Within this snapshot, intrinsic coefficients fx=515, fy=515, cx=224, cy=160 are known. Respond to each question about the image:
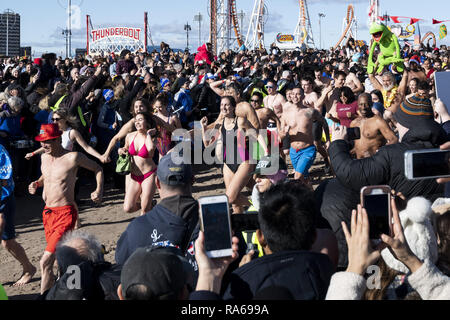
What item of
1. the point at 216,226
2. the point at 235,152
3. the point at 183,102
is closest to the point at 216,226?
the point at 216,226

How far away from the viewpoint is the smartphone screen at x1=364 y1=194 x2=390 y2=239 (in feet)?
6.85

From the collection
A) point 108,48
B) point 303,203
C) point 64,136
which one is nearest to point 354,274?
point 303,203

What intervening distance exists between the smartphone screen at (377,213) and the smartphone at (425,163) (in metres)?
0.14

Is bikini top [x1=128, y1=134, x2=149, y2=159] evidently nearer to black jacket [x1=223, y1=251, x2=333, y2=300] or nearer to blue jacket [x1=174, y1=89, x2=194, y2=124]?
black jacket [x1=223, y1=251, x2=333, y2=300]

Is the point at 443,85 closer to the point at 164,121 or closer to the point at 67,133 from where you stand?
the point at 164,121

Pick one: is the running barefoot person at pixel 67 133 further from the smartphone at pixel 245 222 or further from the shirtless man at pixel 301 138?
the smartphone at pixel 245 222

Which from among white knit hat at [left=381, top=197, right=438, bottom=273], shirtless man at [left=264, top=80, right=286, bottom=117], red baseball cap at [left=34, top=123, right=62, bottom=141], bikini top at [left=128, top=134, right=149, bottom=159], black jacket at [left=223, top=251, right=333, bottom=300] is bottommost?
black jacket at [left=223, top=251, right=333, bottom=300]

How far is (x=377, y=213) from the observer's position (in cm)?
212

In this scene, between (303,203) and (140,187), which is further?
(140,187)

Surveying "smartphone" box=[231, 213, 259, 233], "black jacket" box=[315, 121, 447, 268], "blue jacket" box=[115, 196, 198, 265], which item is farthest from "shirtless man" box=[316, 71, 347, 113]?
"smartphone" box=[231, 213, 259, 233]

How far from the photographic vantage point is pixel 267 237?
2275 millimetres

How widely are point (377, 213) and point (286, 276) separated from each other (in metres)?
0.46
